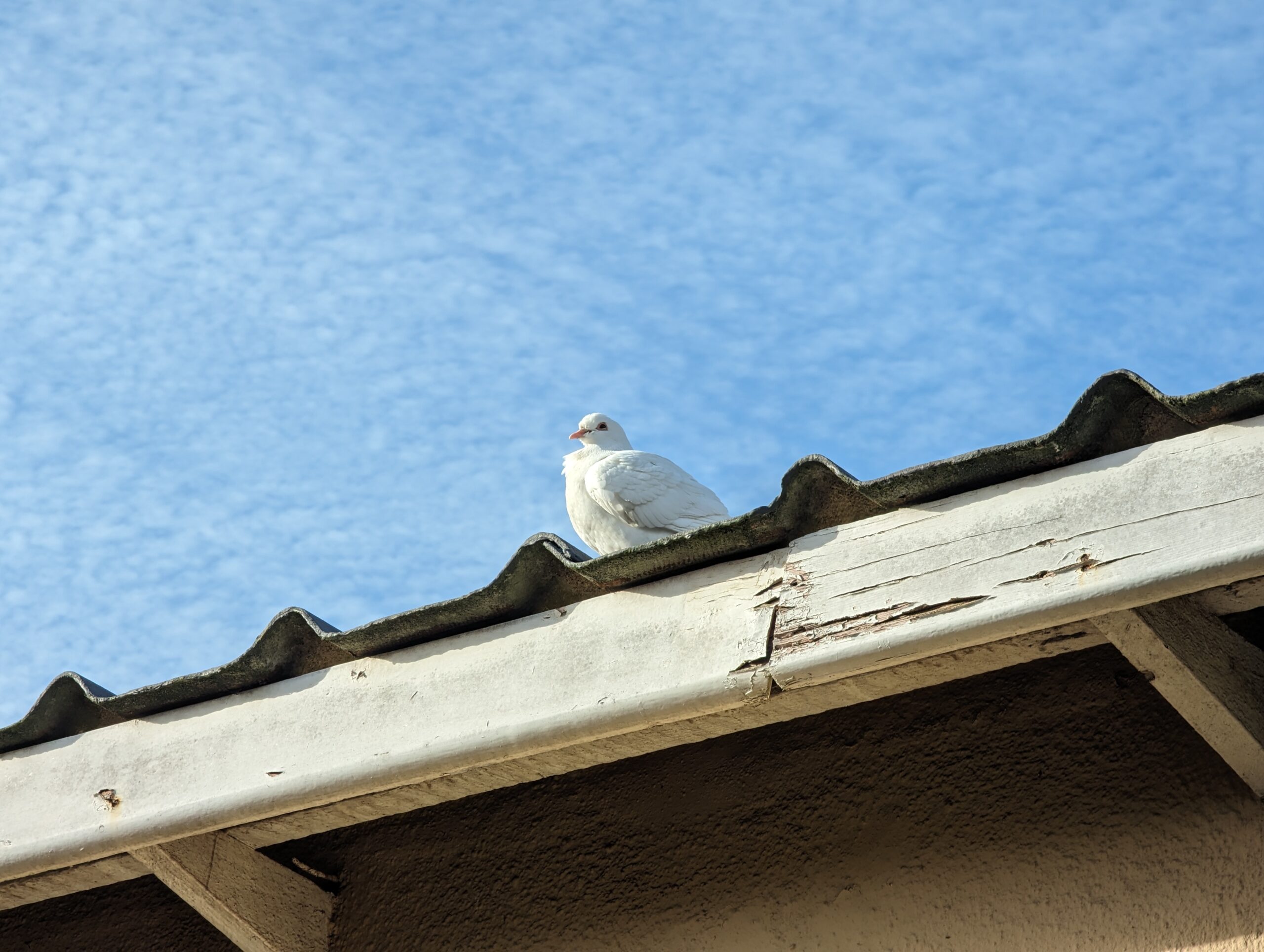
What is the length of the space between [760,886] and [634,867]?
0.26 m

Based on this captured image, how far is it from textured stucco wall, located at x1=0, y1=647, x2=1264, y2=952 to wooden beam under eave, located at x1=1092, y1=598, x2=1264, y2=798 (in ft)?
0.43

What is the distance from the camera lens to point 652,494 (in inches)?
185

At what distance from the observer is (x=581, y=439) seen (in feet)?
20.6

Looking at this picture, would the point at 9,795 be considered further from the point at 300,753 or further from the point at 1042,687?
the point at 1042,687

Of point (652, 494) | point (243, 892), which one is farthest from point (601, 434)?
point (243, 892)

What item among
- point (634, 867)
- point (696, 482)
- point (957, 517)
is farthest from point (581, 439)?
point (957, 517)

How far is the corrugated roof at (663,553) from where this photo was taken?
2160 mm

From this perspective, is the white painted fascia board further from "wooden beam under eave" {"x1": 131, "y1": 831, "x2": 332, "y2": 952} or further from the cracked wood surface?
"wooden beam under eave" {"x1": 131, "y1": 831, "x2": 332, "y2": 952}

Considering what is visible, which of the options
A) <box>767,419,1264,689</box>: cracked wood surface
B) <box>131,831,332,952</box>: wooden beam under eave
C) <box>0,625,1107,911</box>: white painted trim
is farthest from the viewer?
<box>131,831,332,952</box>: wooden beam under eave

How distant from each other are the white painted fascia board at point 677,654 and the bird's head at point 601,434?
12.2ft

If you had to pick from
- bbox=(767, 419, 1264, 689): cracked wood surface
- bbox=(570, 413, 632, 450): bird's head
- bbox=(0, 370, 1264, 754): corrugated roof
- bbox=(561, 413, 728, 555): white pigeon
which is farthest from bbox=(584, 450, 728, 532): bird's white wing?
bbox=(767, 419, 1264, 689): cracked wood surface

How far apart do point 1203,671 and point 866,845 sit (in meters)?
0.71

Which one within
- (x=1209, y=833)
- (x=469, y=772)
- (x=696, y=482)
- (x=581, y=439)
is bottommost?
(x=1209, y=833)

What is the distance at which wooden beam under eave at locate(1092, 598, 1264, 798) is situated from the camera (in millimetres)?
2154
